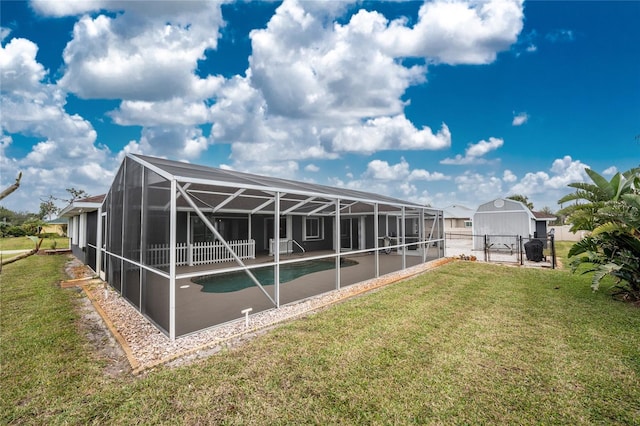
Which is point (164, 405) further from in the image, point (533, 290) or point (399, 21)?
point (399, 21)

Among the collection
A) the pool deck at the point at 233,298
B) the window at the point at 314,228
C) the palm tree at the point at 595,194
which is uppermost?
the palm tree at the point at 595,194

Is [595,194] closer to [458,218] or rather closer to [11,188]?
[11,188]

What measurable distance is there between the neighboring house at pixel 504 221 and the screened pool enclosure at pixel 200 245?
4563 millimetres

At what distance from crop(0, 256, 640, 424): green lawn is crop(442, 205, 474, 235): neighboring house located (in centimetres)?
2070


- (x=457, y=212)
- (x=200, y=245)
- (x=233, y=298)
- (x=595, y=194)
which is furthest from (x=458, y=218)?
(x=233, y=298)

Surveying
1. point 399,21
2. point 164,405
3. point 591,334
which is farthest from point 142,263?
point 399,21

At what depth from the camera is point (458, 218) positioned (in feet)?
85.7

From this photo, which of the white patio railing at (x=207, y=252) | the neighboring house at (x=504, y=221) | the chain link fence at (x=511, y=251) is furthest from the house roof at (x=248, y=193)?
the neighboring house at (x=504, y=221)

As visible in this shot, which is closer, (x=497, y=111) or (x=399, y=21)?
(x=399, y=21)

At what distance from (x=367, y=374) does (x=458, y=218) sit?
83.4 ft

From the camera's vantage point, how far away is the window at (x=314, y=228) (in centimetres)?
1680

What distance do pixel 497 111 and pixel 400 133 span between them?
19.3 feet

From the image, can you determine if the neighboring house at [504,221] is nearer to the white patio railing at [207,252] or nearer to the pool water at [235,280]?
the pool water at [235,280]

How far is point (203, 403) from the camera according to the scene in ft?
9.64
